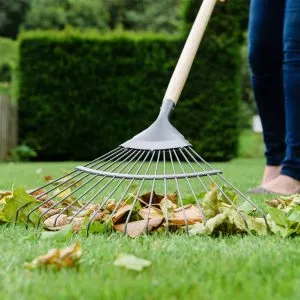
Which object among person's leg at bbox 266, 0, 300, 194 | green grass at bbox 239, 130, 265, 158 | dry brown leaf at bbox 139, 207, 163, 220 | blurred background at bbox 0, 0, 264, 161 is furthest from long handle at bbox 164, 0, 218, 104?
green grass at bbox 239, 130, 265, 158

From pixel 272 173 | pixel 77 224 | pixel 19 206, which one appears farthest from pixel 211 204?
pixel 272 173

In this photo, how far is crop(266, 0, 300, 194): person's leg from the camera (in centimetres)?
298

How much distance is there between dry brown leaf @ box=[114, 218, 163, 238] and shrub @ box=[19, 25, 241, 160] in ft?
23.9

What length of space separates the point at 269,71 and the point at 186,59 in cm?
109

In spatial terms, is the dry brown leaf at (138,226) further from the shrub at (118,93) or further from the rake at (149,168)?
the shrub at (118,93)

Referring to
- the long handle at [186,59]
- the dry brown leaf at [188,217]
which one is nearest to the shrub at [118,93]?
the long handle at [186,59]

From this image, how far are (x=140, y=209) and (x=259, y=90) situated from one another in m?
1.54

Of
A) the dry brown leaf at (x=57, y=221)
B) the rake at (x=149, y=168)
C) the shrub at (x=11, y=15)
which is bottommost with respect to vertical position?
the dry brown leaf at (x=57, y=221)

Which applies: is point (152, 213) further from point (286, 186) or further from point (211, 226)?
point (286, 186)

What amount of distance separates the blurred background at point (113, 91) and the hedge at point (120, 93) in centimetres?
1

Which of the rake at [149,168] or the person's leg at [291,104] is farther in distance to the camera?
the person's leg at [291,104]

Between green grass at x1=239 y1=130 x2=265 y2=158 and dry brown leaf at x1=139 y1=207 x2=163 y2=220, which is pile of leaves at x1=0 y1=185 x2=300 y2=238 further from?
green grass at x1=239 y1=130 x2=265 y2=158

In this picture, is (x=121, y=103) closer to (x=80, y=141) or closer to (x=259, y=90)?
(x=80, y=141)

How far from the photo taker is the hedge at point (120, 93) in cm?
918
